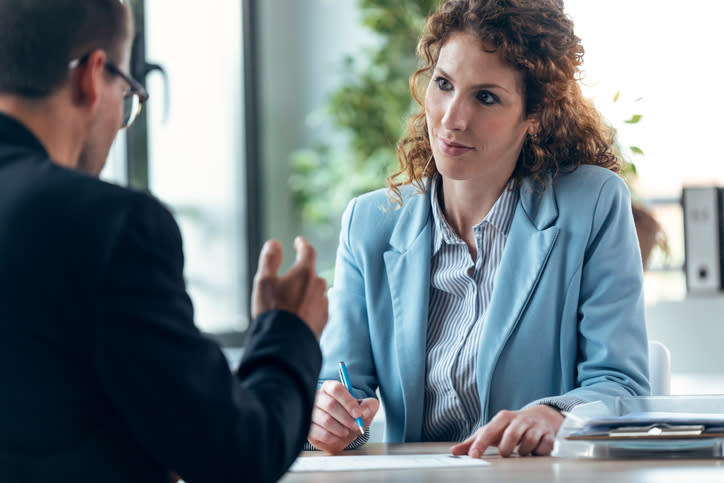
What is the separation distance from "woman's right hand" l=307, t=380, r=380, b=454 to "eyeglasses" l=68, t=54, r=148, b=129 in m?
0.62

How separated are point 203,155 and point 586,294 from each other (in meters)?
3.27

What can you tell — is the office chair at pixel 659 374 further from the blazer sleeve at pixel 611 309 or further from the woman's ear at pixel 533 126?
the woman's ear at pixel 533 126

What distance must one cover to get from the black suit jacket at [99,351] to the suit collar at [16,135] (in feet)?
0.16

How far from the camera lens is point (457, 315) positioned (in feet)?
5.50

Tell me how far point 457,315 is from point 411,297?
0.32 feet

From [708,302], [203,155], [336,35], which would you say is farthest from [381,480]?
[336,35]

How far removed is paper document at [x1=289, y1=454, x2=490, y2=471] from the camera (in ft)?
3.93

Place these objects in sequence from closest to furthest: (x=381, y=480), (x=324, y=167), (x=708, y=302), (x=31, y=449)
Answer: (x=31, y=449) → (x=381, y=480) → (x=708, y=302) → (x=324, y=167)

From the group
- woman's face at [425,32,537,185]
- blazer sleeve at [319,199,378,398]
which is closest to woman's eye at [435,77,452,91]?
woman's face at [425,32,537,185]

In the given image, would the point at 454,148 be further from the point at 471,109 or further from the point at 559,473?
the point at 559,473

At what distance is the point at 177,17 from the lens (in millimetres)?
4375

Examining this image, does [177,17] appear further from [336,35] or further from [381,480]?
[381,480]

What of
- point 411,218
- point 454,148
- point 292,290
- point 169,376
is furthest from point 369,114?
point 169,376

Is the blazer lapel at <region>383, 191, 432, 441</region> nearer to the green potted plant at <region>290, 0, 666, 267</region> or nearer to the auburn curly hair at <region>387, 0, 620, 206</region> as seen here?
the auburn curly hair at <region>387, 0, 620, 206</region>
